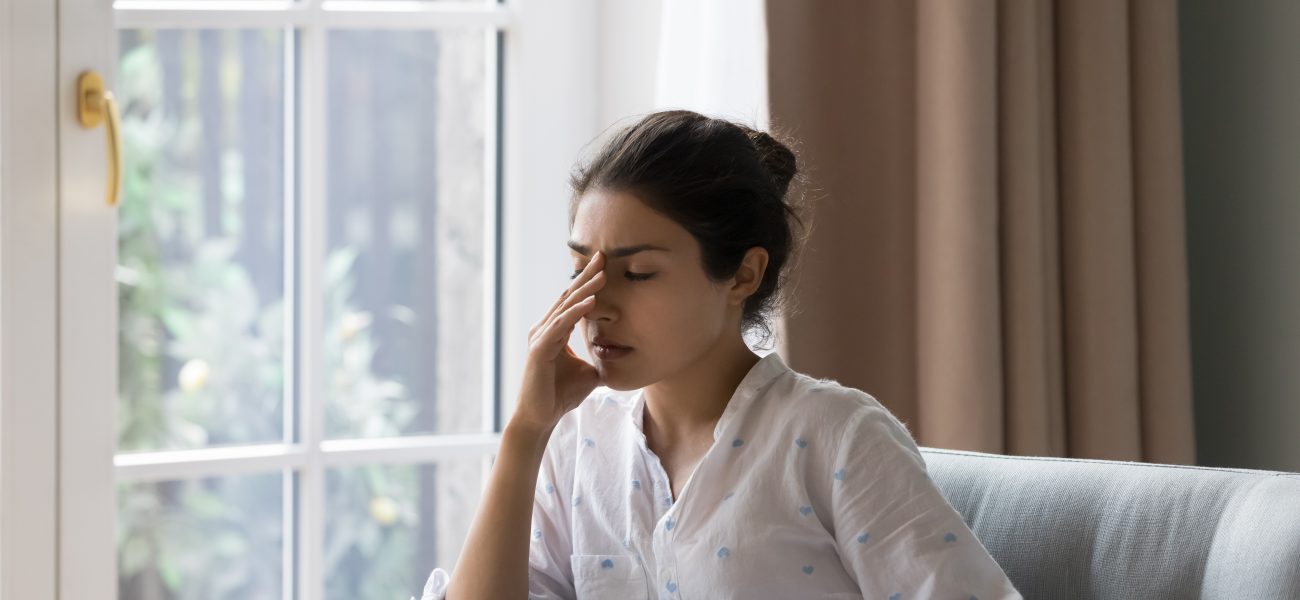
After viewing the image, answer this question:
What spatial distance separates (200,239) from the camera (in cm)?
205

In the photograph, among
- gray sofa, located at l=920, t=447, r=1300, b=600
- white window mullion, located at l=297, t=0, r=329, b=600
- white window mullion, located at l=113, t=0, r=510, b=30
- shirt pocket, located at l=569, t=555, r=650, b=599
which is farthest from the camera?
white window mullion, located at l=297, t=0, r=329, b=600

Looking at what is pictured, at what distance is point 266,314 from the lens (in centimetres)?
212

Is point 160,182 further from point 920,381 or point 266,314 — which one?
point 920,381

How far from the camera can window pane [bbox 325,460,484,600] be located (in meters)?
2.21

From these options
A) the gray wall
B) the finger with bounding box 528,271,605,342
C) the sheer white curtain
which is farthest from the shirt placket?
the gray wall

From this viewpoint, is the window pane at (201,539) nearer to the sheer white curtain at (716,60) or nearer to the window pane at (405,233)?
the window pane at (405,233)

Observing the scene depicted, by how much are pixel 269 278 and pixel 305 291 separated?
0.20 feet

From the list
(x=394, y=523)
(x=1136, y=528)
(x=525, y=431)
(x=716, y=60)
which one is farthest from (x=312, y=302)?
(x=1136, y=528)

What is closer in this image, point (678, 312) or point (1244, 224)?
point (678, 312)

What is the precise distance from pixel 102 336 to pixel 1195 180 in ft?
5.48

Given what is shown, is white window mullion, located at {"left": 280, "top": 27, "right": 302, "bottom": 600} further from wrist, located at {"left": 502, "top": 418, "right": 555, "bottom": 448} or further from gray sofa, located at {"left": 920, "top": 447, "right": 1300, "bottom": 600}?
gray sofa, located at {"left": 920, "top": 447, "right": 1300, "bottom": 600}

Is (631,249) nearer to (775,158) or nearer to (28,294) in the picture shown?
(775,158)

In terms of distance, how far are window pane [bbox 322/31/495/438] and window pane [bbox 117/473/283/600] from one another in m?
0.17

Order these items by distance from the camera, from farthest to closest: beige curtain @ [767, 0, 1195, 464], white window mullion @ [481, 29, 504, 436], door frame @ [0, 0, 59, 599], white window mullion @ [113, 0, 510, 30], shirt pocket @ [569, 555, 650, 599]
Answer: white window mullion @ [481, 29, 504, 436]
white window mullion @ [113, 0, 510, 30]
beige curtain @ [767, 0, 1195, 464]
door frame @ [0, 0, 59, 599]
shirt pocket @ [569, 555, 650, 599]
